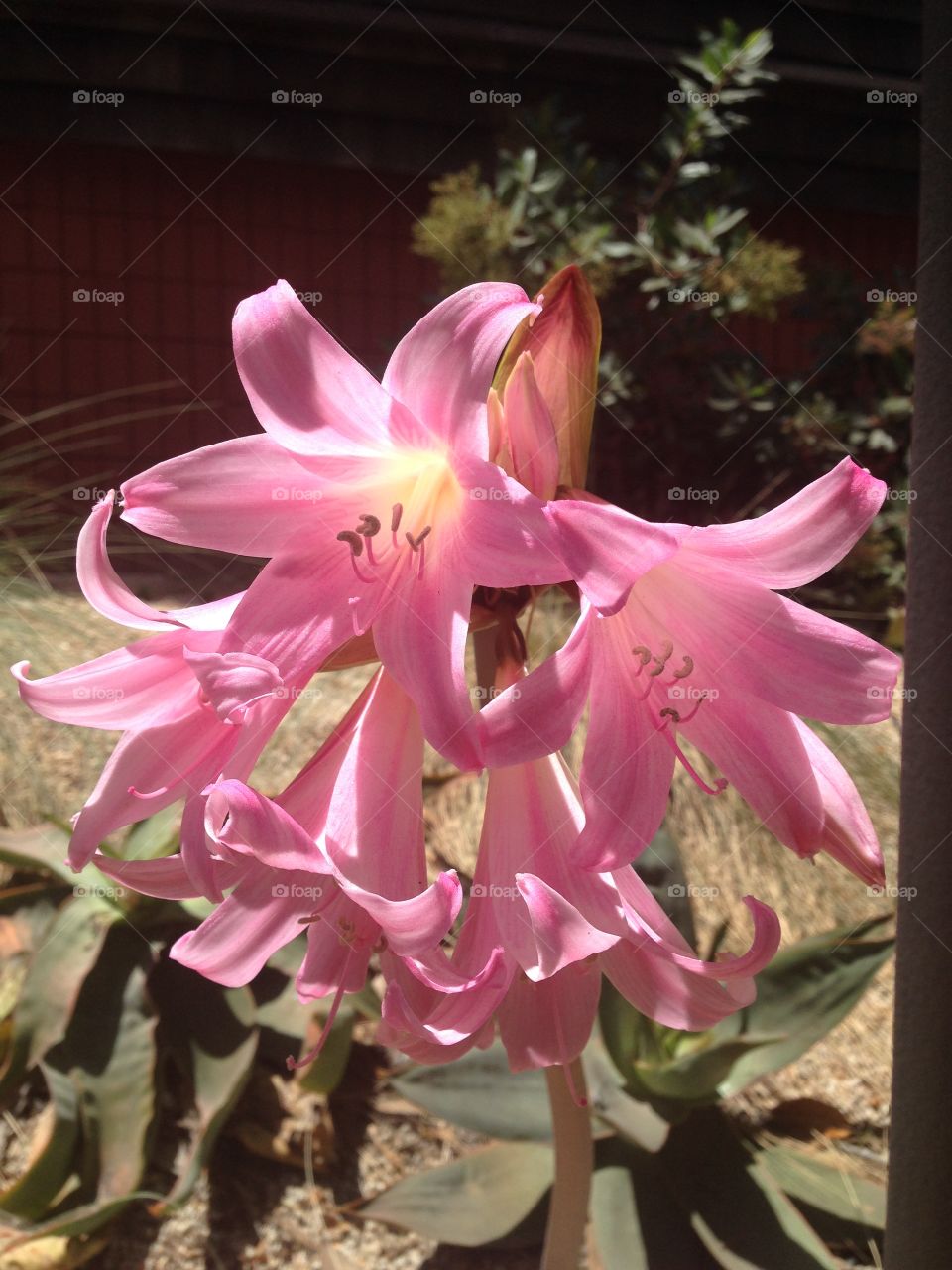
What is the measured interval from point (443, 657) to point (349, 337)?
4.90m

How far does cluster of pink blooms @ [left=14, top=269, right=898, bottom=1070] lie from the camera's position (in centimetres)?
65

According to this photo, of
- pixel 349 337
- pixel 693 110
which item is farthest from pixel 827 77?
pixel 349 337

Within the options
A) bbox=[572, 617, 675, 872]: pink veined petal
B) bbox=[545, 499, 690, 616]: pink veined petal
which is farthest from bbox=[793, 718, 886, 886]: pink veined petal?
bbox=[545, 499, 690, 616]: pink veined petal

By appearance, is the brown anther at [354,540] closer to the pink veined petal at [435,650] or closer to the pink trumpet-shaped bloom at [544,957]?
the pink veined petal at [435,650]

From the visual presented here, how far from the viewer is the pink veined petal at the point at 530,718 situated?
618 mm

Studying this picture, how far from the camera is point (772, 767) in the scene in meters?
0.72

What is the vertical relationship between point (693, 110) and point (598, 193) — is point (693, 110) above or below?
above

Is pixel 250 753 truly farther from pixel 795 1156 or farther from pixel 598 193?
pixel 598 193

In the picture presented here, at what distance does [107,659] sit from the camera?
2.54 feet

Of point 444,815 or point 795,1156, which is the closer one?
point 795,1156
